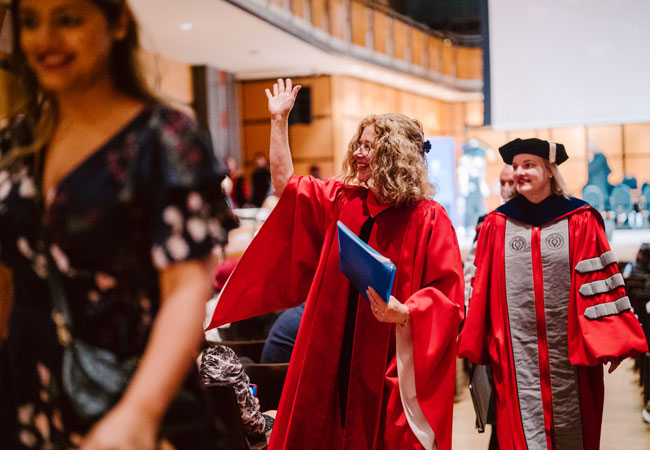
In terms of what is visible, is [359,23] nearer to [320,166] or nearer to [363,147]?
[320,166]

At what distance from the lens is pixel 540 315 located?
3465 millimetres

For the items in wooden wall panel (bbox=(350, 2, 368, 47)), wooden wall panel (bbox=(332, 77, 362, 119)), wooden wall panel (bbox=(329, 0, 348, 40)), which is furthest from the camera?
wooden wall panel (bbox=(332, 77, 362, 119))

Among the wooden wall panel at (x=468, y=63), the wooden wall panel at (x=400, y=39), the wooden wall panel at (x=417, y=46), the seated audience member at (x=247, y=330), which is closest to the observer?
the seated audience member at (x=247, y=330)

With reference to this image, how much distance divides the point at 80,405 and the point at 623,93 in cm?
520

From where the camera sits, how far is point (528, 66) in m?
5.67

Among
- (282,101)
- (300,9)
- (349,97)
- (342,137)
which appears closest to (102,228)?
(282,101)

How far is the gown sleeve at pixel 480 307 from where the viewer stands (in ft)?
11.4

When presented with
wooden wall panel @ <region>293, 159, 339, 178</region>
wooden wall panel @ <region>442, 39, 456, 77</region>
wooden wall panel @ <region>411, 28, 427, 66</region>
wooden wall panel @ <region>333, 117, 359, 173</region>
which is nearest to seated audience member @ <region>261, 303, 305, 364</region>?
wooden wall panel @ <region>333, 117, 359, 173</region>

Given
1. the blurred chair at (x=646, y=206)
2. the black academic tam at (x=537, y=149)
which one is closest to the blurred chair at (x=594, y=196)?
the blurred chair at (x=646, y=206)

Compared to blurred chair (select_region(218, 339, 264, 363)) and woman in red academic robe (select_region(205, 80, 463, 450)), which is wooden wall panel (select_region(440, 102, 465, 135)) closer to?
blurred chair (select_region(218, 339, 264, 363))

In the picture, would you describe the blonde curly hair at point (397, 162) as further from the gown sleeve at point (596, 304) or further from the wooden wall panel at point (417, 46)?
the wooden wall panel at point (417, 46)

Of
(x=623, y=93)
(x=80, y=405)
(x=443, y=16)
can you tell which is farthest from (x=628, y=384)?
(x=443, y=16)

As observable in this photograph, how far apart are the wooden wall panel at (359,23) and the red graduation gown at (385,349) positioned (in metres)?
11.9

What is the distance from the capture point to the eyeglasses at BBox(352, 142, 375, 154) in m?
2.81
